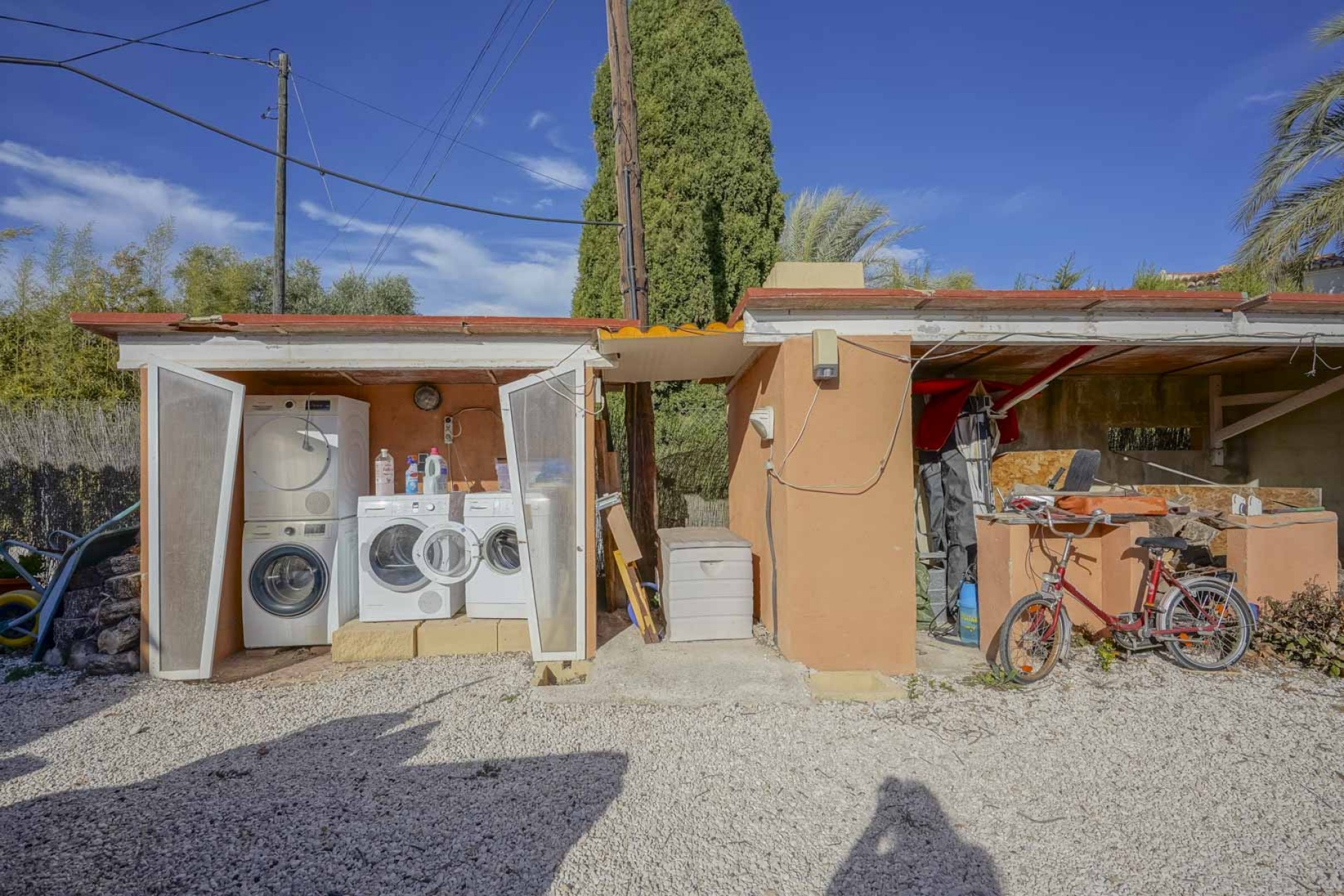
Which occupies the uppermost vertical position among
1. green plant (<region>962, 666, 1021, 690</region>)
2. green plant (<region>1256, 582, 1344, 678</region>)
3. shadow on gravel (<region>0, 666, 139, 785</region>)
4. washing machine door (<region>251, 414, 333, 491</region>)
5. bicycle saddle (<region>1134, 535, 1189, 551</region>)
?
washing machine door (<region>251, 414, 333, 491</region>)

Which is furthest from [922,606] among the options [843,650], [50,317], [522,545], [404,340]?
[50,317]

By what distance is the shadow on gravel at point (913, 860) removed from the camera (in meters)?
2.37

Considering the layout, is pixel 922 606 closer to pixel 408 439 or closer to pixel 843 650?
pixel 843 650

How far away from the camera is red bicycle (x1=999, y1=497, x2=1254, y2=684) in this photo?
429 centimetres

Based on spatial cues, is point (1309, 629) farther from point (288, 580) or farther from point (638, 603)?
point (288, 580)

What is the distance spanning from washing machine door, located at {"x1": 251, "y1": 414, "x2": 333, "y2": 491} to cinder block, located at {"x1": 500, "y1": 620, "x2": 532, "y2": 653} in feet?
6.15

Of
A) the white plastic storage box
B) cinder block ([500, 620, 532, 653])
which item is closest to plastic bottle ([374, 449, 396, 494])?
cinder block ([500, 620, 532, 653])

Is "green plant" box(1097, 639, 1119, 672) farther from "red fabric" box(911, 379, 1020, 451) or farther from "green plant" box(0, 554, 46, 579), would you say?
"green plant" box(0, 554, 46, 579)

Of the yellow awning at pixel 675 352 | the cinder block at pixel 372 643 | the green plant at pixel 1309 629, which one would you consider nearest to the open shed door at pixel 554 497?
the yellow awning at pixel 675 352

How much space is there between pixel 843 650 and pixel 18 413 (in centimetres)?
880

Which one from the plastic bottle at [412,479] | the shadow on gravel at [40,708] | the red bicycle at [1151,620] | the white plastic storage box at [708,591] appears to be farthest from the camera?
the plastic bottle at [412,479]

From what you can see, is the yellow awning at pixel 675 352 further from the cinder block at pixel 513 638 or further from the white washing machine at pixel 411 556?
the cinder block at pixel 513 638

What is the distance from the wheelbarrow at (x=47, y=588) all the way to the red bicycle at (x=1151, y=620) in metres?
6.81

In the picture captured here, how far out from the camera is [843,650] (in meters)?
4.41
